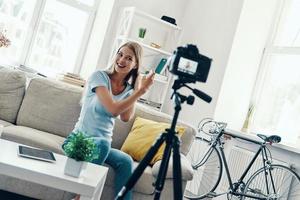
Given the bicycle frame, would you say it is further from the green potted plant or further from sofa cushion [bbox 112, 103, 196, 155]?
the green potted plant

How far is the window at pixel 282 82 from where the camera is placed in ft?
12.2

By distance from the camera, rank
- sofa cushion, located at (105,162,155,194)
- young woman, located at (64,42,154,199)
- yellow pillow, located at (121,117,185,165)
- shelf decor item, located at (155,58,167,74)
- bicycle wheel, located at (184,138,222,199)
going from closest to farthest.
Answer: young woman, located at (64,42,154,199)
sofa cushion, located at (105,162,155,194)
yellow pillow, located at (121,117,185,165)
bicycle wheel, located at (184,138,222,199)
shelf decor item, located at (155,58,167,74)

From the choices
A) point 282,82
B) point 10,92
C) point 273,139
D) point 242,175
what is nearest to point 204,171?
point 242,175

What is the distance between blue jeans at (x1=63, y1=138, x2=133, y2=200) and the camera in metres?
2.25

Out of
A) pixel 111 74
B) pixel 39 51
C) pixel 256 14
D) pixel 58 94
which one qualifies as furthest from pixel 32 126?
pixel 256 14

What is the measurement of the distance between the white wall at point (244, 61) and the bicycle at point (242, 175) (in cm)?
26

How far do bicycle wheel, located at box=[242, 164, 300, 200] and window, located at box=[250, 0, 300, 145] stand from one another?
441 mm

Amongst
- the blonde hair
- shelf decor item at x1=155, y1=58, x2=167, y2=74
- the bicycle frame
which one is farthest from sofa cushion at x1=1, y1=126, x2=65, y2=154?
shelf decor item at x1=155, y1=58, x2=167, y2=74

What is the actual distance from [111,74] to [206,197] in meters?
1.94

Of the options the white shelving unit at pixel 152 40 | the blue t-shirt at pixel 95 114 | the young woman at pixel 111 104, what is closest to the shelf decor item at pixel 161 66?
the white shelving unit at pixel 152 40

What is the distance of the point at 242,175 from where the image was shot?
3.41 meters

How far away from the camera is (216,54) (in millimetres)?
4184

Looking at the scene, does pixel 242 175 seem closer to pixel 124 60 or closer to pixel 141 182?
pixel 141 182

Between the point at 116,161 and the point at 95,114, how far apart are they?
0.31 metres
